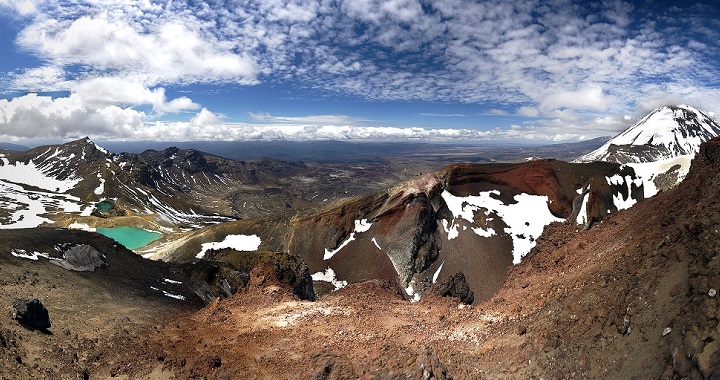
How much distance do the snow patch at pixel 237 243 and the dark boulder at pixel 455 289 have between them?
122 ft

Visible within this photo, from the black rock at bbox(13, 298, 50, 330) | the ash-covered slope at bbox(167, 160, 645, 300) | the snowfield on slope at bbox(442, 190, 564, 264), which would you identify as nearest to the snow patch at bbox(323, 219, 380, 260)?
the ash-covered slope at bbox(167, 160, 645, 300)

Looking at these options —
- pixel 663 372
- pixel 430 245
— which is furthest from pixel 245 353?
pixel 430 245

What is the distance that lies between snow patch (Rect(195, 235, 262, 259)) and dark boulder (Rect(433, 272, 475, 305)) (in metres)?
37.3

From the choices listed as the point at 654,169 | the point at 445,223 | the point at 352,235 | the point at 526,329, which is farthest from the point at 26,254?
the point at 654,169

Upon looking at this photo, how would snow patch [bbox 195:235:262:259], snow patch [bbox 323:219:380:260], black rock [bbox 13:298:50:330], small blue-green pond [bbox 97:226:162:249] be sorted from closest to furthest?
black rock [bbox 13:298:50:330] → snow patch [bbox 323:219:380:260] → snow patch [bbox 195:235:262:259] → small blue-green pond [bbox 97:226:162:249]

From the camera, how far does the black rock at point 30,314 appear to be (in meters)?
17.7

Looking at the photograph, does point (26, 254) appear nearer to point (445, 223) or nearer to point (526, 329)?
point (526, 329)

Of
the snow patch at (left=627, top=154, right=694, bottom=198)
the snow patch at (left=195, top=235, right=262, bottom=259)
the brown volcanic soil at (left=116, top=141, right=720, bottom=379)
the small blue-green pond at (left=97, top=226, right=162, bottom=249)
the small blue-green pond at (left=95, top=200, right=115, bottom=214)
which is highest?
the snow patch at (left=627, top=154, right=694, bottom=198)

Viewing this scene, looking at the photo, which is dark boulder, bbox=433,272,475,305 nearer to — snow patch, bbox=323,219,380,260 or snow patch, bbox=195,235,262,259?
snow patch, bbox=323,219,380,260

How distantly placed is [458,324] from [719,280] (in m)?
13.7

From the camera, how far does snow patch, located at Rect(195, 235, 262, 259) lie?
66500 millimetres

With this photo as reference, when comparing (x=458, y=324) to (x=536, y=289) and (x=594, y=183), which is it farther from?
(x=594, y=183)

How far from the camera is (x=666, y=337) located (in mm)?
13281

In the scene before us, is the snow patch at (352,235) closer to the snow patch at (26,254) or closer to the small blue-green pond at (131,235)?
the snow patch at (26,254)
